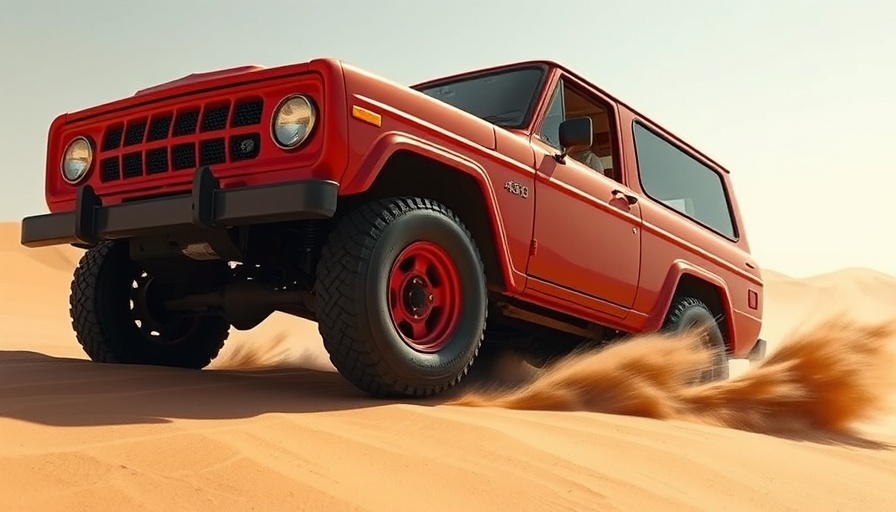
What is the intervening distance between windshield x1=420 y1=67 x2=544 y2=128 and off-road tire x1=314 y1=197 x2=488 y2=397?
1155 mm

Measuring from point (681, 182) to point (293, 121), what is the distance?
3.51m

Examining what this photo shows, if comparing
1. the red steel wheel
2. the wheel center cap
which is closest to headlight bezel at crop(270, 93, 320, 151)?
the red steel wheel

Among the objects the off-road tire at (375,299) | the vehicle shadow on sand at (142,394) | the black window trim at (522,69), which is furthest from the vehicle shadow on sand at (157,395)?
the black window trim at (522,69)

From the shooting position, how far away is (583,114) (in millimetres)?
5332

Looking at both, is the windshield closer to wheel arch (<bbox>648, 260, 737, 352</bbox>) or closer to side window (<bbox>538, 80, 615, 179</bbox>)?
side window (<bbox>538, 80, 615, 179</bbox>)

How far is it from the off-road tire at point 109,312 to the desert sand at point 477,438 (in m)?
0.21

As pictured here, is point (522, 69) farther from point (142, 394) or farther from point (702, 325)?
point (142, 394)

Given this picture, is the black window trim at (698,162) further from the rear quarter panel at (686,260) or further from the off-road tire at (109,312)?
the off-road tire at (109,312)

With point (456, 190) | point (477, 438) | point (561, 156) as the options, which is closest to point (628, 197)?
point (561, 156)

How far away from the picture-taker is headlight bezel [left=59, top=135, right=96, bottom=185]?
3.95 metres

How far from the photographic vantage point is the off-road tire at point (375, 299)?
325 cm

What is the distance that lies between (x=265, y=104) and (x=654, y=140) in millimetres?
3100

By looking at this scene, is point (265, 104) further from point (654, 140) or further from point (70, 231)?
point (654, 140)

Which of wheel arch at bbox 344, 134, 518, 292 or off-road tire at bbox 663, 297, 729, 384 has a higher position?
wheel arch at bbox 344, 134, 518, 292
